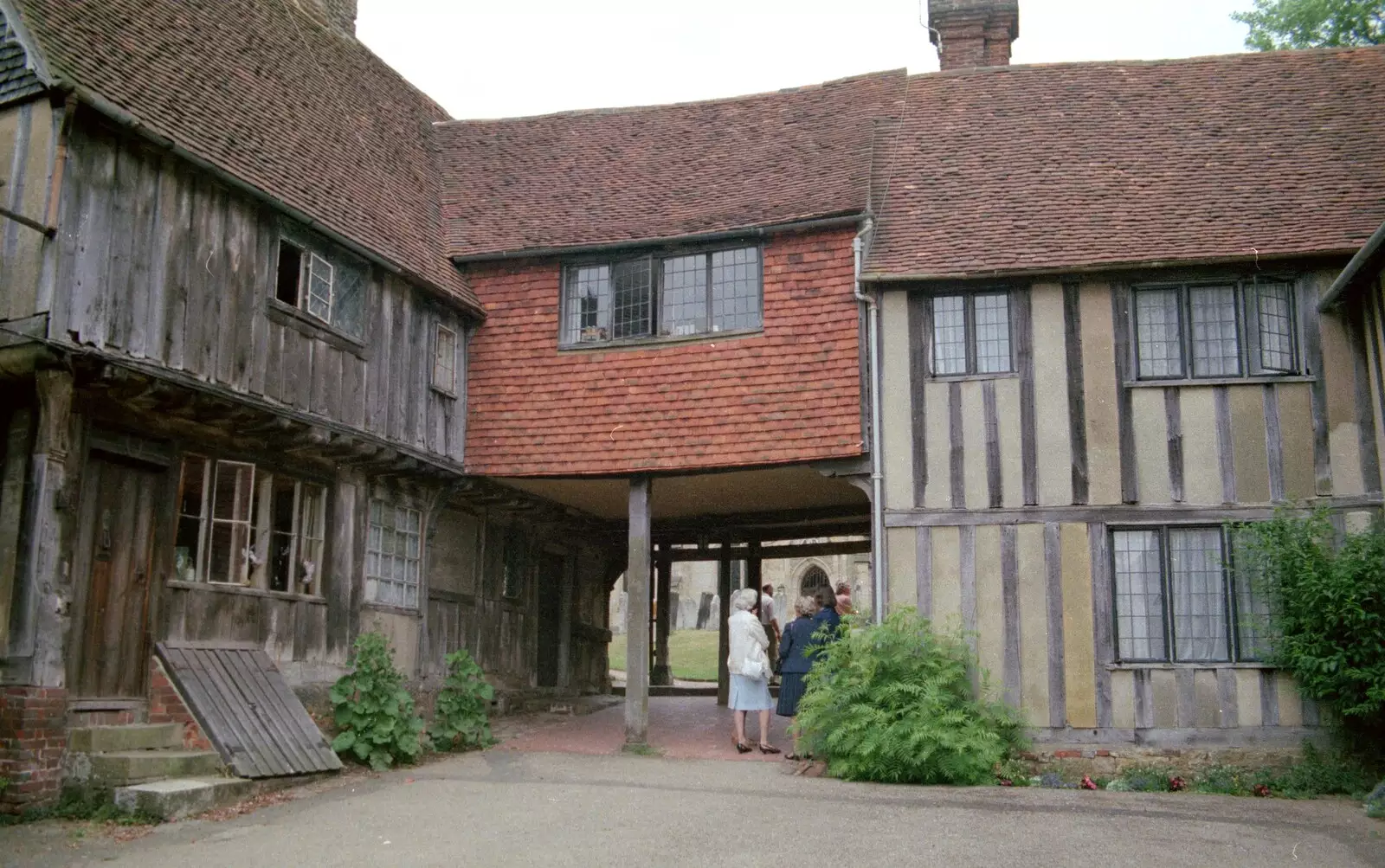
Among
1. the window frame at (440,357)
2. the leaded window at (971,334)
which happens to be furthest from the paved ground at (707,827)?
the window frame at (440,357)

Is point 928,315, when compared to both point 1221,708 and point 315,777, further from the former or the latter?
point 315,777

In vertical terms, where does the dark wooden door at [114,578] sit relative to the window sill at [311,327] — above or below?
below

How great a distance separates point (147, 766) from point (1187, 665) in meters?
9.61

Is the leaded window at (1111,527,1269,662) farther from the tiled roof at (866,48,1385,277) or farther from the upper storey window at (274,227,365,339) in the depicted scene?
the upper storey window at (274,227,365,339)

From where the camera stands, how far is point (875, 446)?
13.0 m

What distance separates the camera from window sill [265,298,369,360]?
1194 cm

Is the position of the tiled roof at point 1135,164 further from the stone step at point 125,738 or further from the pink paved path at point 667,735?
the stone step at point 125,738

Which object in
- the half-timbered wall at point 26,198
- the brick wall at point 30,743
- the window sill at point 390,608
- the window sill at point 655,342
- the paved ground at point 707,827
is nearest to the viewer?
the paved ground at point 707,827

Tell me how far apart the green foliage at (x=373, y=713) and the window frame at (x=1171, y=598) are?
7.19 metres

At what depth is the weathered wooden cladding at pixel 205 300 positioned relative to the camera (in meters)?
9.85

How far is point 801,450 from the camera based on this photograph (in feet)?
43.3

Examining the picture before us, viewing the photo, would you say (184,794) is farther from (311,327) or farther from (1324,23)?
(1324,23)

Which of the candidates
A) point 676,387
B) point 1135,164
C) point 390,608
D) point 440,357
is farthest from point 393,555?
point 1135,164

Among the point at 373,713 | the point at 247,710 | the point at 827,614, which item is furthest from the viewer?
the point at 827,614
